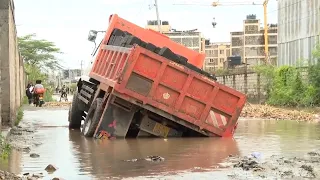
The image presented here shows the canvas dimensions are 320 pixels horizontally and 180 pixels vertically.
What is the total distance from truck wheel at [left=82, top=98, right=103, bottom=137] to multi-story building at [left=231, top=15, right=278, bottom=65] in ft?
336

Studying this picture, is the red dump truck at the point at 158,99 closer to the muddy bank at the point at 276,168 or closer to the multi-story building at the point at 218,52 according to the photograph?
the muddy bank at the point at 276,168

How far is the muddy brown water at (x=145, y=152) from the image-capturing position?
9070mm

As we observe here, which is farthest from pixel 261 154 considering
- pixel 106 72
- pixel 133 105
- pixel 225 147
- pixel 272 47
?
pixel 272 47

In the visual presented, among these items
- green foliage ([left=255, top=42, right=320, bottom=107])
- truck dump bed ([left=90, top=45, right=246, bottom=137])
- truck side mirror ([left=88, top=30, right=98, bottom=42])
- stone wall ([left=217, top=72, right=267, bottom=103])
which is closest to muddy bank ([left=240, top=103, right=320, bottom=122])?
green foliage ([left=255, top=42, right=320, bottom=107])

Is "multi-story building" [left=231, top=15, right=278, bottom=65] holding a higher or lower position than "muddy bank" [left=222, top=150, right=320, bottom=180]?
higher

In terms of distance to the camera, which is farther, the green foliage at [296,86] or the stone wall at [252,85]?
the stone wall at [252,85]

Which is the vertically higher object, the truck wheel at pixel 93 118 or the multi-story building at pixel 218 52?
the multi-story building at pixel 218 52

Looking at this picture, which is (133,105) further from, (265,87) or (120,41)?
(265,87)

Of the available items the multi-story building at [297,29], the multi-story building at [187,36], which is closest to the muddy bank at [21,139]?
the multi-story building at [297,29]

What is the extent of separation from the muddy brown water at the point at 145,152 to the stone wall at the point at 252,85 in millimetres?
23905

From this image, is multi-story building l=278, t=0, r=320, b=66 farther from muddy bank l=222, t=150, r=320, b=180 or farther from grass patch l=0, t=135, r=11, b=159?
grass patch l=0, t=135, r=11, b=159

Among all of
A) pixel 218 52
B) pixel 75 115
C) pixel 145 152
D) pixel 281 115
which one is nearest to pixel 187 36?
pixel 218 52

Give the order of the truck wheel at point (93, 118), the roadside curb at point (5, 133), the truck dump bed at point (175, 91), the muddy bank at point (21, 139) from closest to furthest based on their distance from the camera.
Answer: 1. the muddy bank at point (21, 139)
2. the roadside curb at point (5, 133)
3. the truck dump bed at point (175, 91)
4. the truck wheel at point (93, 118)

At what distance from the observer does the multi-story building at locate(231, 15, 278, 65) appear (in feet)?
389
